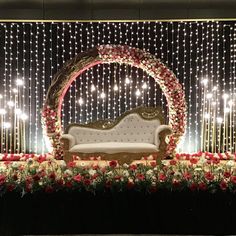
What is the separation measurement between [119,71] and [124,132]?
137cm

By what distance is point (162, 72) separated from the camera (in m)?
7.30

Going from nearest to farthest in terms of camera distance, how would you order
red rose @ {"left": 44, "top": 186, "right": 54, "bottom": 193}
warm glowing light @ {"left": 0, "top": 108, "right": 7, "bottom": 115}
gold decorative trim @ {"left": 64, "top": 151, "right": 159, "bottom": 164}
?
red rose @ {"left": 44, "top": 186, "right": 54, "bottom": 193}, gold decorative trim @ {"left": 64, "top": 151, "right": 159, "bottom": 164}, warm glowing light @ {"left": 0, "top": 108, "right": 7, "bottom": 115}

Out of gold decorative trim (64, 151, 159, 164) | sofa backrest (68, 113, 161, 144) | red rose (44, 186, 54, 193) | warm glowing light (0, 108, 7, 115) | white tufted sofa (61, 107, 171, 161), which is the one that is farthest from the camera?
warm glowing light (0, 108, 7, 115)

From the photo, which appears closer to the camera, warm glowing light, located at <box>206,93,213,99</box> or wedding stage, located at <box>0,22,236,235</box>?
wedding stage, located at <box>0,22,236,235</box>

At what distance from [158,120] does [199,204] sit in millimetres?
4179

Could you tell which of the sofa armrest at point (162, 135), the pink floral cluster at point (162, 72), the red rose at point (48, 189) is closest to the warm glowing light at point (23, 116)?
the pink floral cluster at point (162, 72)

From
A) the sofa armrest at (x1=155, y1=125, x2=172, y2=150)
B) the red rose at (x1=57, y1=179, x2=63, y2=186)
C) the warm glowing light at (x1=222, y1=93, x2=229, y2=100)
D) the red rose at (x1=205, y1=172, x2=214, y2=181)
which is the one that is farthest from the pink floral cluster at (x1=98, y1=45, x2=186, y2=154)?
the red rose at (x1=57, y1=179, x2=63, y2=186)

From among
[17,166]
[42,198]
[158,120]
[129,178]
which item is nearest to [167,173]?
[129,178]

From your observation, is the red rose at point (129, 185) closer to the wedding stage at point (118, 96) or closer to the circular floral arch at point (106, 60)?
the wedding stage at point (118, 96)

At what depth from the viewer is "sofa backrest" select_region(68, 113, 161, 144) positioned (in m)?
7.22

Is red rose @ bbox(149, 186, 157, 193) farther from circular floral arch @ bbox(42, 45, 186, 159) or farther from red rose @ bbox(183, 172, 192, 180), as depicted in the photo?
circular floral arch @ bbox(42, 45, 186, 159)

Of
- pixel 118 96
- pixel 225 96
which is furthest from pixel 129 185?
pixel 225 96

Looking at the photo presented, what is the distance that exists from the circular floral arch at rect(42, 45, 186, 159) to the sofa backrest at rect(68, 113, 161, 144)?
1.20 ft

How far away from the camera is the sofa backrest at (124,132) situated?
722cm
